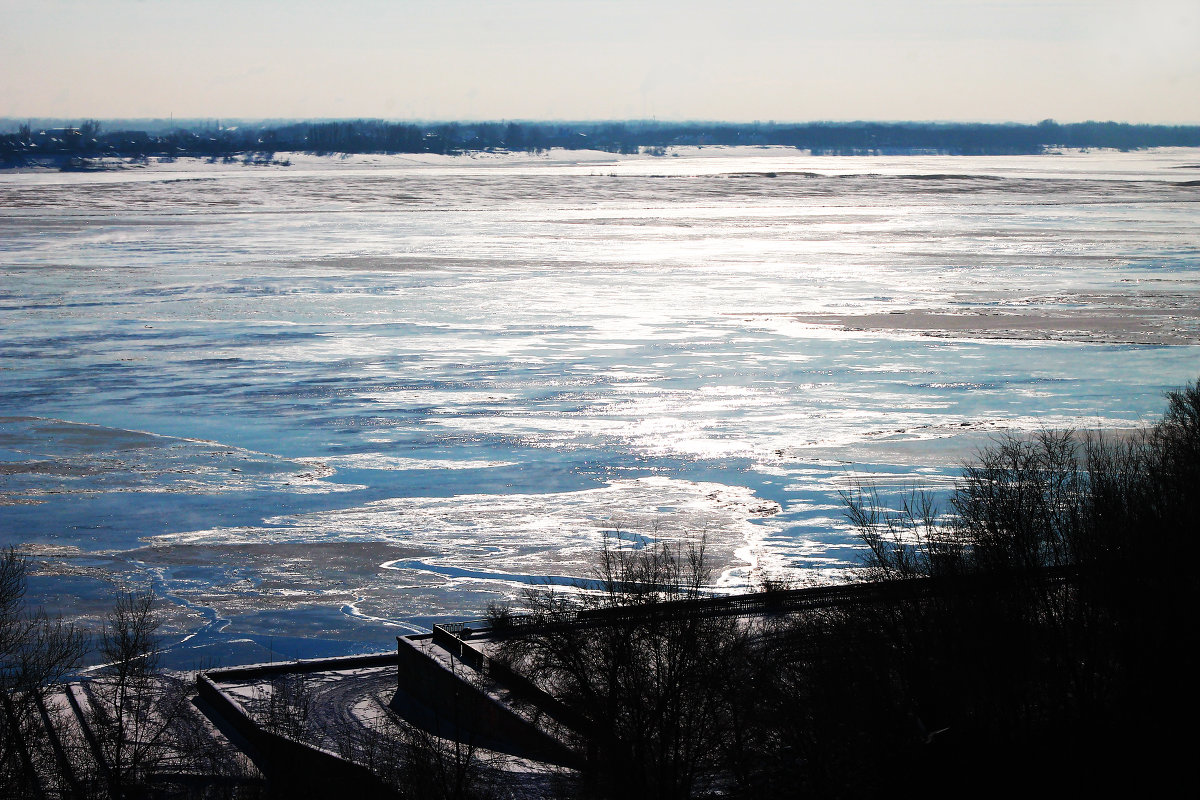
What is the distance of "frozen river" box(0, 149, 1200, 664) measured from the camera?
23000mm

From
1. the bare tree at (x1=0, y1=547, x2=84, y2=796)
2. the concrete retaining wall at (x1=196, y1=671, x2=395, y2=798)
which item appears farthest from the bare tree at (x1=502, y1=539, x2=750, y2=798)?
the bare tree at (x1=0, y1=547, x2=84, y2=796)

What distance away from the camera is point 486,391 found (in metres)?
36.7

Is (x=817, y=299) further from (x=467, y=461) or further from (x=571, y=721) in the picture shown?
(x=571, y=721)

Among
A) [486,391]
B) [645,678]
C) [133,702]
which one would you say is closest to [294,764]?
[133,702]

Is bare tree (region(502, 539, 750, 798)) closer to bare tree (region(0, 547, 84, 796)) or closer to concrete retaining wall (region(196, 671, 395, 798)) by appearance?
concrete retaining wall (region(196, 671, 395, 798))

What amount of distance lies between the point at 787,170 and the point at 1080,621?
153 meters

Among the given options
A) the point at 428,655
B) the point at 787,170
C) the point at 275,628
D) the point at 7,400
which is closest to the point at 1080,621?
the point at 428,655

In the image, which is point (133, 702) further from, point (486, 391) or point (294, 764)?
point (486, 391)

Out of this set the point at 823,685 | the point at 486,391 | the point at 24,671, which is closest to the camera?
the point at 24,671

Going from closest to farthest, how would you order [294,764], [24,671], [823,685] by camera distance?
[24,671] < [823,685] < [294,764]

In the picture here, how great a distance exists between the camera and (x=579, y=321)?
49375mm

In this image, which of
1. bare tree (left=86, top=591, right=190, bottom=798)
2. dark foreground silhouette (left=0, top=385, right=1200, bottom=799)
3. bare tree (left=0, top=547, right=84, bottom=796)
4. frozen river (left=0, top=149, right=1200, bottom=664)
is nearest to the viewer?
bare tree (left=0, top=547, right=84, bottom=796)

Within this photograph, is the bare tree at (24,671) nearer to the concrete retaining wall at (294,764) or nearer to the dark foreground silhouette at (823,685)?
the dark foreground silhouette at (823,685)

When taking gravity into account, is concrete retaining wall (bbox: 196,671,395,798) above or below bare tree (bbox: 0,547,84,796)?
below
